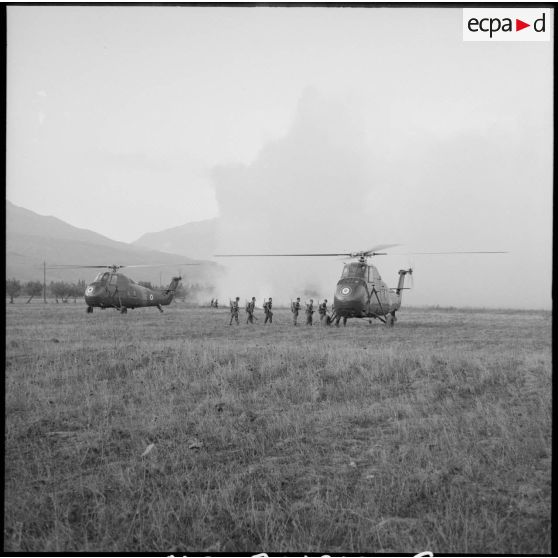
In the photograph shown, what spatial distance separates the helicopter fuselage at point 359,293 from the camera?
1805 cm

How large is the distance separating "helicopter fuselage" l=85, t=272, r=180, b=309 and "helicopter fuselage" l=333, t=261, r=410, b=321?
1136 cm

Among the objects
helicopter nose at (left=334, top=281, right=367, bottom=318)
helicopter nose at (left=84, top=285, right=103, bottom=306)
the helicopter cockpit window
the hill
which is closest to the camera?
helicopter nose at (left=334, top=281, right=367, bottom=318)

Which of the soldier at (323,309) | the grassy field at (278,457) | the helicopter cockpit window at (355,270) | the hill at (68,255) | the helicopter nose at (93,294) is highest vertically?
the hill at (68,255)

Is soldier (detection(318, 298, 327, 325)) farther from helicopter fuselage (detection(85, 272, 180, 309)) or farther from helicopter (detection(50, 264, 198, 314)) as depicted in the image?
helicopter fuselage (detection(85, 272, 180, 309))

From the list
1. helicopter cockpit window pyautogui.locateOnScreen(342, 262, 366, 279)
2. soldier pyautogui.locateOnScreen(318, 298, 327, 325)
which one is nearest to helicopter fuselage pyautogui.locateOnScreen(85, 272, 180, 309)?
soldier pyautogui.locateOnScreen(318, 298, 327, 325)

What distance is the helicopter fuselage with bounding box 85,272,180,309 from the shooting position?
21625mm

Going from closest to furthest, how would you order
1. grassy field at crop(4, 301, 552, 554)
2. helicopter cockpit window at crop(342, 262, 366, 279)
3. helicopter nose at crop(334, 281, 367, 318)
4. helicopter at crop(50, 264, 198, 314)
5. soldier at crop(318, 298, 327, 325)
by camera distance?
grassy field at crop(4, 301, 552, 554)
helicopter nose at crop(334, 281, 367, 318)
helicopter cockpit window at crop(342, 262, 366, 279)
soldier at crop(318, 298, 327, 325)
helicopter at crop(50, 264, 198, 314)

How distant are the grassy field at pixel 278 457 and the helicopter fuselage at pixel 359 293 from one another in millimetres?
9336

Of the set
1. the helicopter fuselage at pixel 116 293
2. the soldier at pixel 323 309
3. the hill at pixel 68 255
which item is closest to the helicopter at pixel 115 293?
the helicopter fuselage at pixel 116 293

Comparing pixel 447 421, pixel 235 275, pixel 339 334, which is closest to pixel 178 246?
pixel 235 275

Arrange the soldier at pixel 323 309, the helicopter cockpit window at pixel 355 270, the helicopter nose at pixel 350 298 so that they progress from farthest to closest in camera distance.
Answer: the soldier at pixel 323 309 < the helicopter cockpit window at pixel 355 270 < the helicopter nose at pixel 350 298

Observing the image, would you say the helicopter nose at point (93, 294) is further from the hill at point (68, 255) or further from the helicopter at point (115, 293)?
the hill at point (68, 255)

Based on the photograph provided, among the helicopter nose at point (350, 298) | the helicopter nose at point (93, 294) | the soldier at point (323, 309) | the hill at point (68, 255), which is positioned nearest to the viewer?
the helicopter nose at point (350, 298)

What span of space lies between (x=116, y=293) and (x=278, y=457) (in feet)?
64.6
